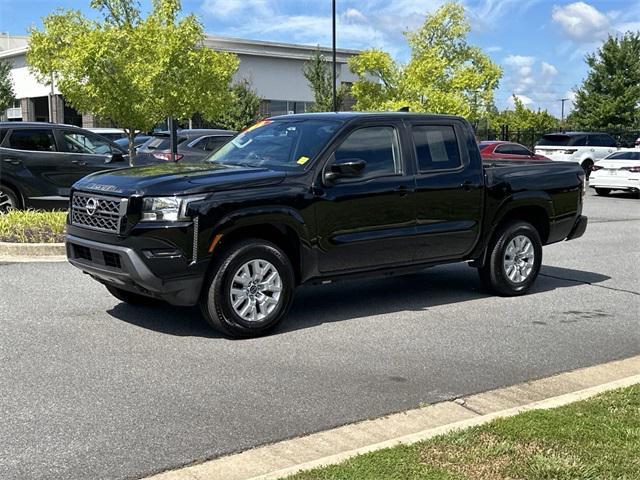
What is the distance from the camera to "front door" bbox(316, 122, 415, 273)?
689 centimetres

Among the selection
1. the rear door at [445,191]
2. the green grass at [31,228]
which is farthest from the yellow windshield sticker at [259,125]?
the green grass at [31,228]

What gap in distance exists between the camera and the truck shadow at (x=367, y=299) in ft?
23.1

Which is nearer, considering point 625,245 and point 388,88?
point 625,245

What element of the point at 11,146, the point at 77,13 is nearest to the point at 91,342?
the point at 11,146

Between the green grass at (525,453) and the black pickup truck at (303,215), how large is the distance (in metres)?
2.64

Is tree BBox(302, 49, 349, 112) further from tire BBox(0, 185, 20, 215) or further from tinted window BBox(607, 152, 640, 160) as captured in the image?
tire BBox(0, 185, 20, 215)

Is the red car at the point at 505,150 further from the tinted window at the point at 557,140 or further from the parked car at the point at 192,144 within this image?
the parked car at the point at 192,144

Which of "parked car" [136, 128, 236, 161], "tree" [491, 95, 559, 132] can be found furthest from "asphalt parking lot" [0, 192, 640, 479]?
"tree" [491, 95, 559, 132]

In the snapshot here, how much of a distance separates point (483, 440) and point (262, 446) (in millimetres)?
1200

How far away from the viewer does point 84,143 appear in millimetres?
14312

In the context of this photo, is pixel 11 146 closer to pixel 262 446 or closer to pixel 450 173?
pixel 450 173

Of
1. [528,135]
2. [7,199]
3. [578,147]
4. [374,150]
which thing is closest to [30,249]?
[7,199]

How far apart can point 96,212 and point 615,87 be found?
46.6m

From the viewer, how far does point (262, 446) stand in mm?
4301
